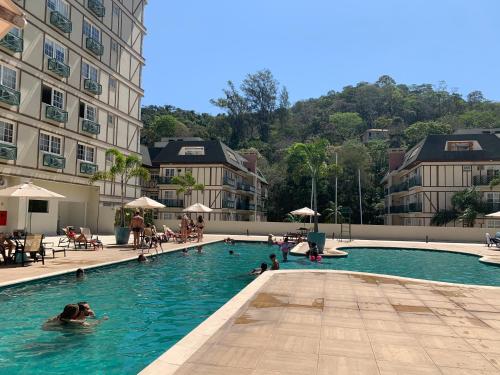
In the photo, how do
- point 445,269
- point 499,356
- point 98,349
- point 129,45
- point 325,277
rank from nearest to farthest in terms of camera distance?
point 499,356 < point 98,349 < point 325,277 < point 445,269 < point 129,45

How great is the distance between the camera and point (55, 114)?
27891mm

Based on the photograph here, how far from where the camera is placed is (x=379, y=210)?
59031mm

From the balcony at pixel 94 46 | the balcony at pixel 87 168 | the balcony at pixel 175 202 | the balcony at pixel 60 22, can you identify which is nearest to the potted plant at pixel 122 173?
the balcony at pixel 87 168

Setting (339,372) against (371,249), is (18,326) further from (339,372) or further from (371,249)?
(371,249)

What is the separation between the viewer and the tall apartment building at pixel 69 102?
24.8 meters

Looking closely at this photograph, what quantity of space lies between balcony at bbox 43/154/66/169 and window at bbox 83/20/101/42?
1019cm

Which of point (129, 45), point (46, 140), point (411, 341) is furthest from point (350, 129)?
point (411, 341)

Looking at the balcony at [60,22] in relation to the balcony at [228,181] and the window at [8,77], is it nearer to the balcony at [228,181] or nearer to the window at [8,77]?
the window at [8,77]

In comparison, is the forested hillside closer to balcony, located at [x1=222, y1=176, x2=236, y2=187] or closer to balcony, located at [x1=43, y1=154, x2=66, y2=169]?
balcony, located at [x1=222, y1=176, x2=236, y2=187]

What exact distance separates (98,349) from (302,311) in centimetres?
345

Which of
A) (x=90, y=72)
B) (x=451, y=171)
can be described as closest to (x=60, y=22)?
(x=90, y=72)

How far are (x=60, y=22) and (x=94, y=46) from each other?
410 cm

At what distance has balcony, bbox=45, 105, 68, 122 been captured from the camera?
89.5ft

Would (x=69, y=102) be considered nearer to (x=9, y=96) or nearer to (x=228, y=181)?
(x=9, y=96)
